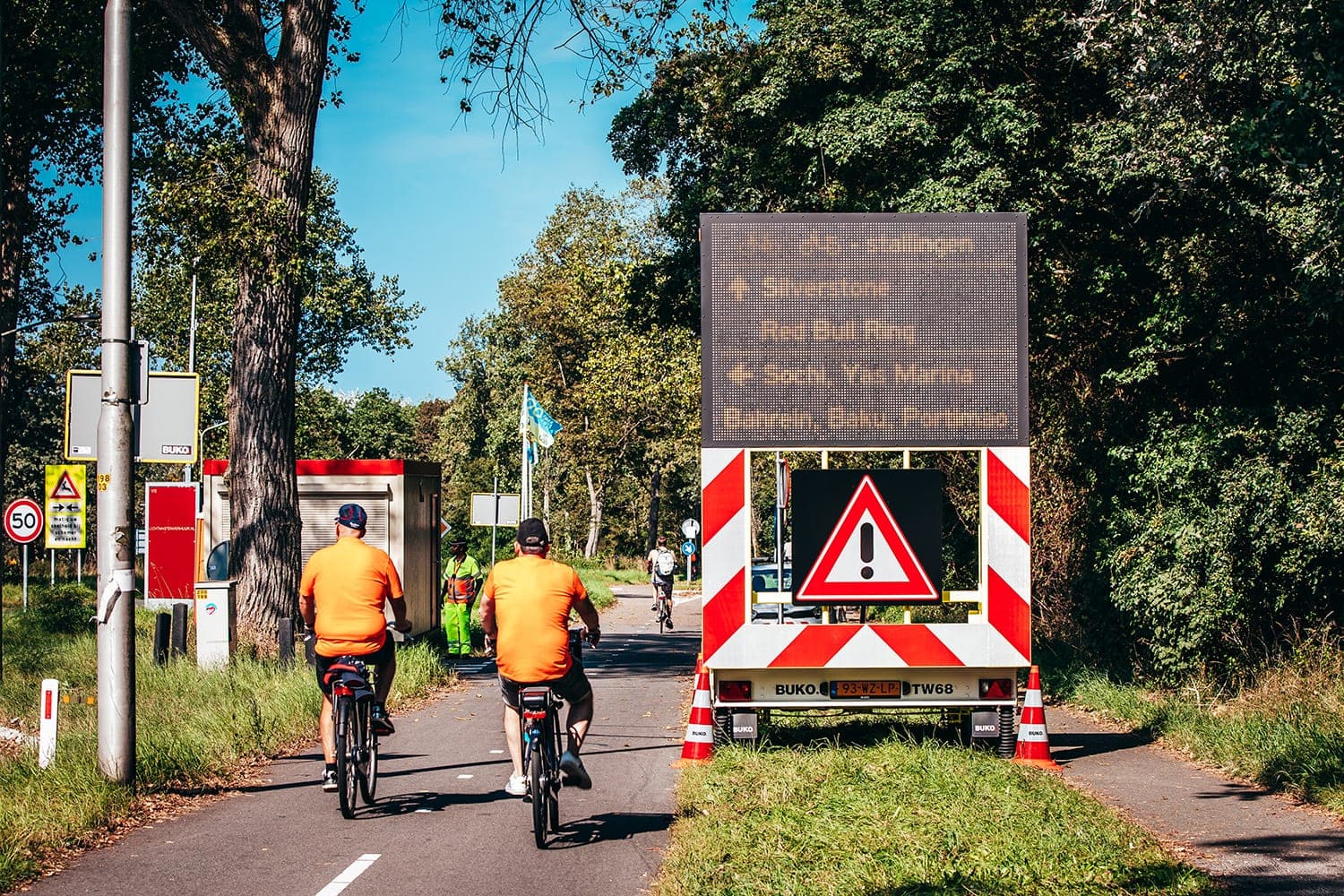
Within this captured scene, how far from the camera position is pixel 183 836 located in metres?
8.52

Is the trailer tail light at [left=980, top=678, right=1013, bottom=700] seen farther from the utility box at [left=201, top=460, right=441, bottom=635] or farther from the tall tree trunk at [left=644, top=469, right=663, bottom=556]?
the tall tree trunk at [left=644, top=469, right=663, bottom=556]

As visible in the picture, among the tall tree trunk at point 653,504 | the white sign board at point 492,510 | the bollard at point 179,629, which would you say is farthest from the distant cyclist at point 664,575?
the tall tree trunk at point 653,504

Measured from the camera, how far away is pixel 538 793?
7.96 metres

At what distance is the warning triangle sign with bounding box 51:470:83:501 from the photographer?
93.0ft

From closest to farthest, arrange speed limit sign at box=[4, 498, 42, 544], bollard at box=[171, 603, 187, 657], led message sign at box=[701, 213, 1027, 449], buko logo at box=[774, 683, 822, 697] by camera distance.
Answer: led message sign at box=[701, 213, 1027, 449]
buko logo at box=[774, 683, 822, 697]
bollard at box=[171, 603, 187, 657]
speed limit sign at box=[4, 498, 42, 544]

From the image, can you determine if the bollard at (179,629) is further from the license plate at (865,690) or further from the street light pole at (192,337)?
the street light pole at (192,337)

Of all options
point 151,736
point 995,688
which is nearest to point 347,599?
point 151,736

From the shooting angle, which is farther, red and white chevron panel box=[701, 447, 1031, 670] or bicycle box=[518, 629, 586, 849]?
red and white chevron panel box=[701, 447, 1031, 670]

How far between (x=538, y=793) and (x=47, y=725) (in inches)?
164

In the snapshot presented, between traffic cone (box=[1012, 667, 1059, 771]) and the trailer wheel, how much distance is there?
5cm

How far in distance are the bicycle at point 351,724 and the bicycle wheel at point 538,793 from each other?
141 cm

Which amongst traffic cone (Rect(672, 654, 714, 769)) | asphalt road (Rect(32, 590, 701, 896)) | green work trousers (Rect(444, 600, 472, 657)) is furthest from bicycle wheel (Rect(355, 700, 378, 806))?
green work trousers (Rect(444, 600, 472, 657))

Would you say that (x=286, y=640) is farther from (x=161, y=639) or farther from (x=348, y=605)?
(x=348, y=605)

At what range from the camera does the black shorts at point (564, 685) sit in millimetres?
8320
